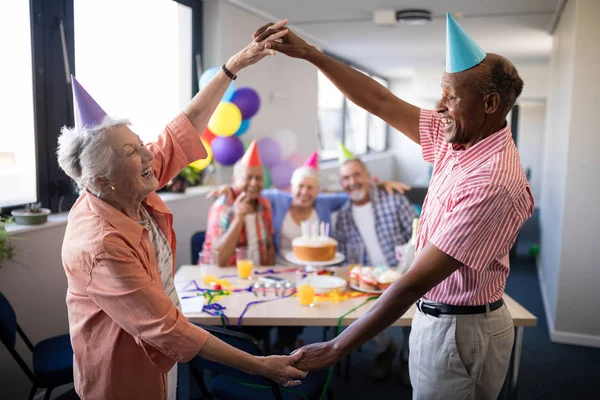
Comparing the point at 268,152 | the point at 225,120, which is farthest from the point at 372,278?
the point at 268,152

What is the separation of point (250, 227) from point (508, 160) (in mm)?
2084

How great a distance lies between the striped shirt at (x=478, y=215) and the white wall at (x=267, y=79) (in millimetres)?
3491

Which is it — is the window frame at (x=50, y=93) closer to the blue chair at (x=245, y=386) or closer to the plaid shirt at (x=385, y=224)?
the blue chair at (x=245, y=386)

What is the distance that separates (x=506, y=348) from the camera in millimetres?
1486

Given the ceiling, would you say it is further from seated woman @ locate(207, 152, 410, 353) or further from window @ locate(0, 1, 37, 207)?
window @ locate(0, 1, 37, 207)

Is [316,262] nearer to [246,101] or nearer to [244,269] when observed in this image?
[244,269]

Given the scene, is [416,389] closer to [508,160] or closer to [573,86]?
[508,160]

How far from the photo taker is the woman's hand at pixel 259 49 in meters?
1.76

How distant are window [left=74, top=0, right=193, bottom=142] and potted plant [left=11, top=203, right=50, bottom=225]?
0.93 metres

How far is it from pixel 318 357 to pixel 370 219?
201cm

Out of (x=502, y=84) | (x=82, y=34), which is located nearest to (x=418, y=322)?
(x=502, y=84)

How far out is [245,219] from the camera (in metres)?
3.16

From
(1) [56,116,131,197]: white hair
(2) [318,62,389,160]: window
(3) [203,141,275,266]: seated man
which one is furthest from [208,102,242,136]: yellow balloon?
(2) [318,62,389,160]: window

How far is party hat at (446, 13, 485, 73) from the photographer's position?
132 cm
